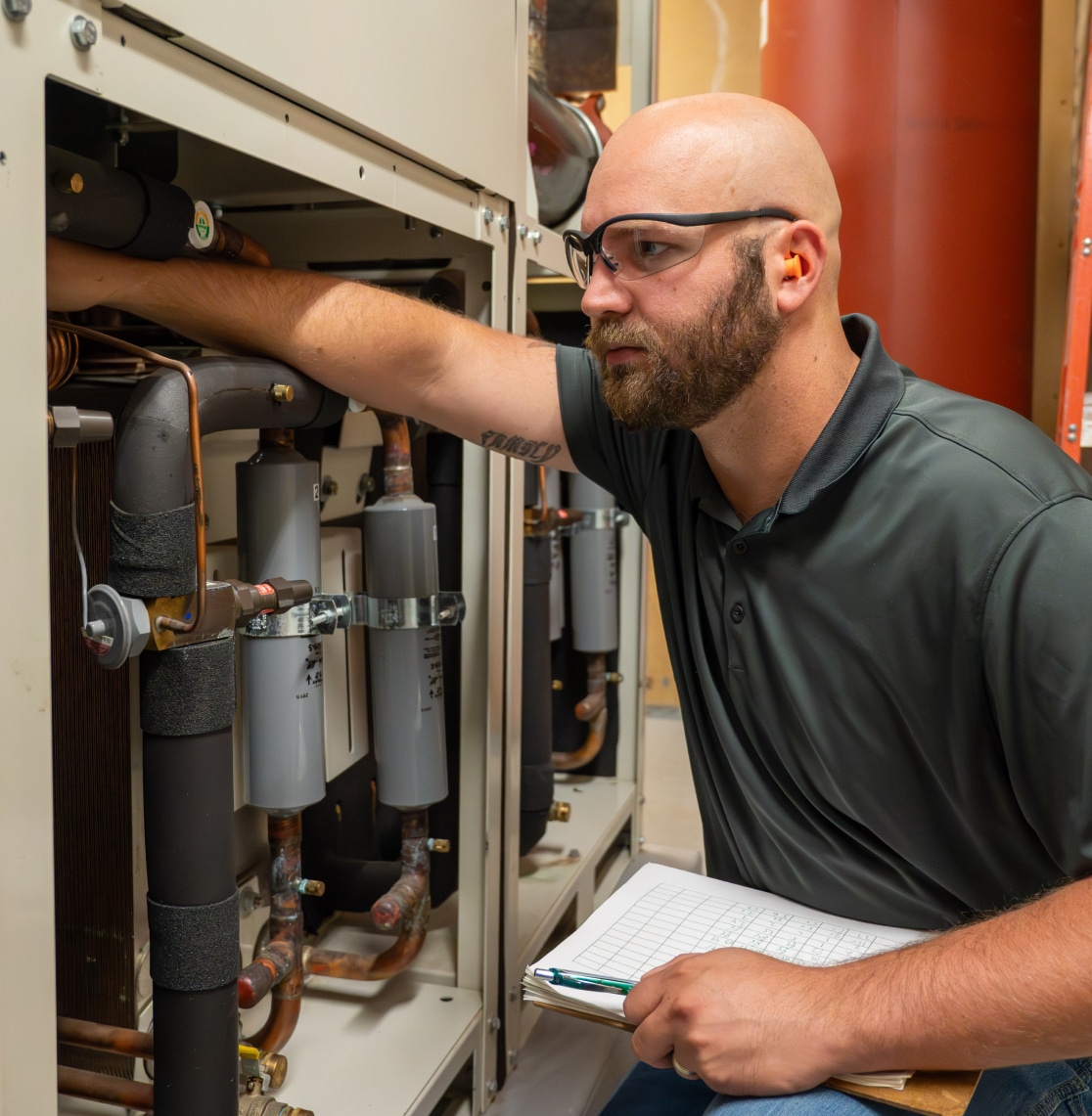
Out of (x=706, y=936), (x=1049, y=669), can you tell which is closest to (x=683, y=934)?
(x=706, y=936)

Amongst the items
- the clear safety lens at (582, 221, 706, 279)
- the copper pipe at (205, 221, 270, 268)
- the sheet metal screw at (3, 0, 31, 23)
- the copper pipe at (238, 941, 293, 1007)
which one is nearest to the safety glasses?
the clear safety lens at (582, 221, 706, 279)

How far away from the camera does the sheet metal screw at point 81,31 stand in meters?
0.55

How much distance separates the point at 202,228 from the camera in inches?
33.4

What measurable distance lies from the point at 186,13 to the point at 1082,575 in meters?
0.71

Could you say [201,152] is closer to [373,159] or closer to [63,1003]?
[373,159]

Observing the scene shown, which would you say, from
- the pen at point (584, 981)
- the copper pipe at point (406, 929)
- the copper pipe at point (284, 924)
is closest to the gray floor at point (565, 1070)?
the copper pipe at point (406, 929)

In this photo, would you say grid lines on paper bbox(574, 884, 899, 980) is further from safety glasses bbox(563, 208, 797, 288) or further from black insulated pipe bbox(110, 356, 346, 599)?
safety glasses bbox(563, 208, 797, 288)

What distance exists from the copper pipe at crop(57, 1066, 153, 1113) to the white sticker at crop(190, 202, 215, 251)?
65 centimetres

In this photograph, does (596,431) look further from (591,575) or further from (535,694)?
(591,575)

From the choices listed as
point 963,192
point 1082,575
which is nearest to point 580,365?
point 1082,575

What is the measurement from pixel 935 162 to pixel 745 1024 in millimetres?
1595

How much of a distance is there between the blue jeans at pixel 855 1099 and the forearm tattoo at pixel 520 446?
0.64m

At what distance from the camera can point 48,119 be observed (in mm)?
770

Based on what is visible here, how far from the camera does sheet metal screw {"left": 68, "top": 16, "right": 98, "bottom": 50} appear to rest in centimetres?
55
